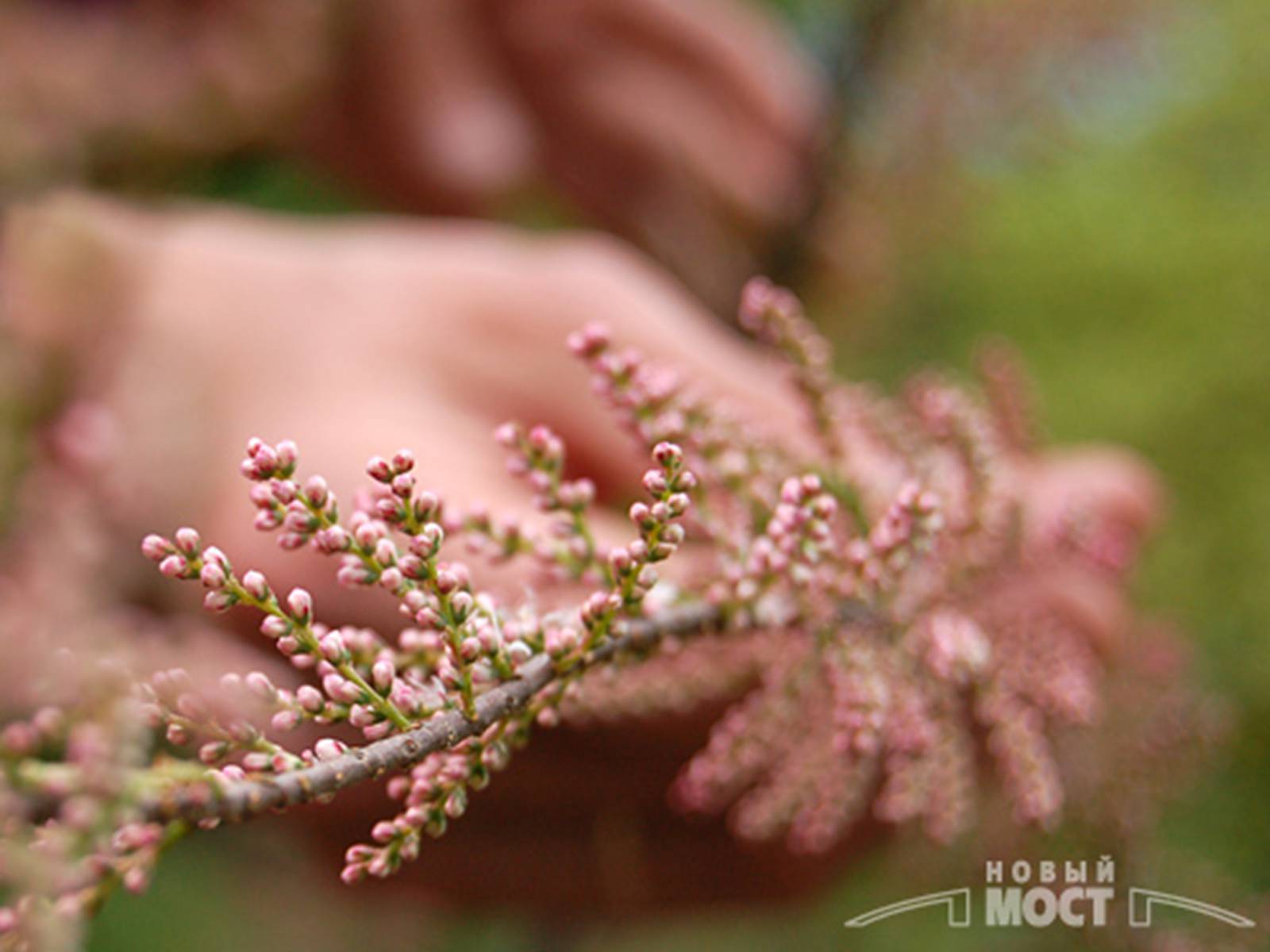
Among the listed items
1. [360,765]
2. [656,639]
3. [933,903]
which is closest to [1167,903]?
[933,903]

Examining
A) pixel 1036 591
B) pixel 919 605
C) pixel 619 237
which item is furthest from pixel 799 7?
pixel 919 605

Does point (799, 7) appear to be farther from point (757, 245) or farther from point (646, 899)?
point (646, 899)

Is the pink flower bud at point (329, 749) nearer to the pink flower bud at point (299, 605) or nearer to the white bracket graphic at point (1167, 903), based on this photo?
the pink flower bud at point (299, 605)

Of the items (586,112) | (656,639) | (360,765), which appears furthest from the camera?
(586,112)

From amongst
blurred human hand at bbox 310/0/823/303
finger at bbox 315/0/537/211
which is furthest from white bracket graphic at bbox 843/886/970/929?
finger at bbox 315/0/537/211

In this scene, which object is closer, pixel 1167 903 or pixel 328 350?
pixel 1167 903

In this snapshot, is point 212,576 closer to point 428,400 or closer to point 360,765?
point 360,765

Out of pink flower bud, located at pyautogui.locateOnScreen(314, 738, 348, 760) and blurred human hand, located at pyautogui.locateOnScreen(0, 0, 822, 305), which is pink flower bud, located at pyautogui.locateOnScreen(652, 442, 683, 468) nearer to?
pink flower bud, located at pyautogui.locateOnScreen(314, 738, 348, 760)
